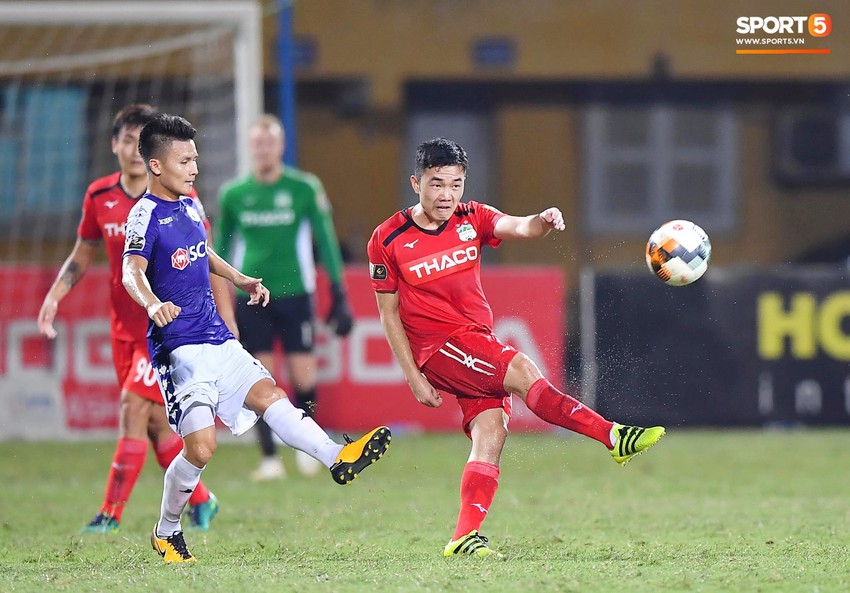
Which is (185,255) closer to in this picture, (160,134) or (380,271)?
(160,134)

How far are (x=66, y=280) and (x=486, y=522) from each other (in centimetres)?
238

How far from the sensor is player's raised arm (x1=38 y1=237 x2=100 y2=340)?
6742 millimetres

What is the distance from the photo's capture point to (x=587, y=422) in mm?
5773

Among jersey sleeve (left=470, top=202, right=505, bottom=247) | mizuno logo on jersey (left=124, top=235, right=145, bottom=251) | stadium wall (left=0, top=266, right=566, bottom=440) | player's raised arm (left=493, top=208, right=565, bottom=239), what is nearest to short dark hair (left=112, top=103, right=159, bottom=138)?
mizuno logo on jersey (left=124, top=235, right=145, bottom=251)

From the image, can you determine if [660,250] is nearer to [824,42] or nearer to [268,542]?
[268,542]

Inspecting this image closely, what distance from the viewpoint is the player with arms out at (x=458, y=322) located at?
5.82 metres

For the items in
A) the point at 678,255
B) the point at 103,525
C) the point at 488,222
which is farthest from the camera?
the point at 103,525

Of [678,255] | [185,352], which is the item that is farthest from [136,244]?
[678,255]

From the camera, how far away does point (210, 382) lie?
5.75 metres

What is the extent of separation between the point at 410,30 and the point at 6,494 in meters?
10.7

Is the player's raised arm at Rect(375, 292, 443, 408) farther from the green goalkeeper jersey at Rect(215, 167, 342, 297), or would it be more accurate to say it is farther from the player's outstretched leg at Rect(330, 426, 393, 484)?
the green goalkeeper jersey at Rect(215, 167, 342, 297)

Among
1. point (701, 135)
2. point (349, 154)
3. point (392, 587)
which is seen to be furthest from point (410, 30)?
point (392, 587)

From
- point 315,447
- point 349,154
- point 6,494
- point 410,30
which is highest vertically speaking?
point 410,30

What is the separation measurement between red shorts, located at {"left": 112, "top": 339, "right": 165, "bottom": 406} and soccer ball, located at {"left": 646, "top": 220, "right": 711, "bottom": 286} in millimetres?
2491
